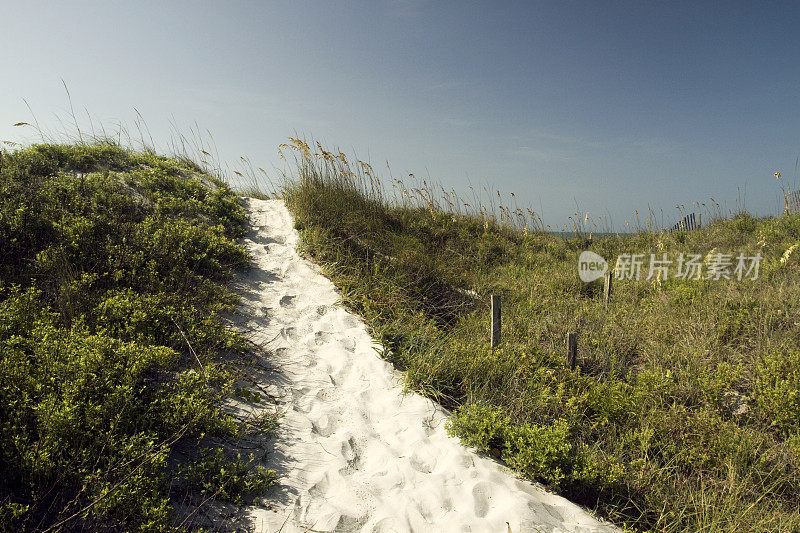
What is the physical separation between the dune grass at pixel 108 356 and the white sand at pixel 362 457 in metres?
0.40

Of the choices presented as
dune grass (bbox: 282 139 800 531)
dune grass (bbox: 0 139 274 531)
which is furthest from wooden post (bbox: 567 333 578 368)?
dune grass (bbox: 0 139 274 531)

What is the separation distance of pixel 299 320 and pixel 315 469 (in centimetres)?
248

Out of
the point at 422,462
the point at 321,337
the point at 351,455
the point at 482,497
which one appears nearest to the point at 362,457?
the point at 351,455

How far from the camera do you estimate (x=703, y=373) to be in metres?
4.26

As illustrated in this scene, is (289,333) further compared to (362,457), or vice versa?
(289,333)

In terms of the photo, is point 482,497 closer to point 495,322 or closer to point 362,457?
point 362,457

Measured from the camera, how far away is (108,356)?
117 inches

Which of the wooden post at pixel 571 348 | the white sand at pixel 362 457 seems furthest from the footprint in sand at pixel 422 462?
the wooden post at pixel 571 348

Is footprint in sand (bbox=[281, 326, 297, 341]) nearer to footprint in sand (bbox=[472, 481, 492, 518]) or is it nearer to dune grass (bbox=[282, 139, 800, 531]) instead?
dune grass (bbox=[282, 139, 800, 531])

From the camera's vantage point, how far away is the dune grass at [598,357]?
3.01 metres

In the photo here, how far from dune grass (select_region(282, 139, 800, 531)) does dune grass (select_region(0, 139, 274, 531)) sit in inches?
75.2

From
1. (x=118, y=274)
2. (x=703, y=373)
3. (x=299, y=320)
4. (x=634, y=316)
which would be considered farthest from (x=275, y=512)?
(x=634, y=316)

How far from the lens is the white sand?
267 centimetres

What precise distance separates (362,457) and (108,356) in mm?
2121
